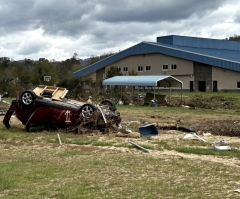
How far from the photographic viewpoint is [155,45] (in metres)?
65.9

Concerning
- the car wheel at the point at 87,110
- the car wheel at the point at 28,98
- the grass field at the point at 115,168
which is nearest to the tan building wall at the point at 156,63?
the car wheel at the point at 28,98

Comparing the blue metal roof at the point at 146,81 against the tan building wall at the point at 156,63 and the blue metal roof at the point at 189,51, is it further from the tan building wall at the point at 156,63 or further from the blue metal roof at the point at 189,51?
the tan building wall at the point at 156,63

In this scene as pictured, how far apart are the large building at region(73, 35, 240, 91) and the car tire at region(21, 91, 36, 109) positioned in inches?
1738

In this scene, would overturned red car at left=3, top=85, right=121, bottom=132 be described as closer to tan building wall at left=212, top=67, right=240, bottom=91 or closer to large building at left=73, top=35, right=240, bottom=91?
large building at left=73, top=35, right=240, bottom=91

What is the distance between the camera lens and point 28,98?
15.6 m

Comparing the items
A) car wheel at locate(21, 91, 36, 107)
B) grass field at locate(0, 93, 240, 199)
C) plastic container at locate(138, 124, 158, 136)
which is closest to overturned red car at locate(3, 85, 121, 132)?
car wheel at locate(21, 91, 36, 107)

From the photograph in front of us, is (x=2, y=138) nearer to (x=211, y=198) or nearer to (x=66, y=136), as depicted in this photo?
(x=66, y=136)

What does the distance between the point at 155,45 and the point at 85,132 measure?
52.4 m

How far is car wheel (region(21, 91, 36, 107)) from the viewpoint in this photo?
1554 cm

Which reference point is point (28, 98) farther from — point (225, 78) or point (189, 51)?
point (189, 51)

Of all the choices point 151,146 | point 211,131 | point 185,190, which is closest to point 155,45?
point 211,131

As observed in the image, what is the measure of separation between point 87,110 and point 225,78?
4621 cm

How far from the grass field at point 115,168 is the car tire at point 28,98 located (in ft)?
7.24

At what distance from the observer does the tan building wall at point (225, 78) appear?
57344 millimetres
